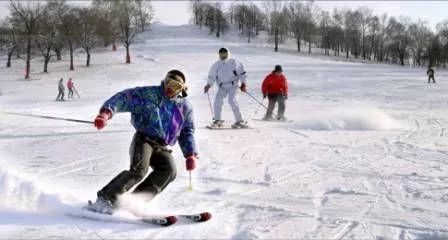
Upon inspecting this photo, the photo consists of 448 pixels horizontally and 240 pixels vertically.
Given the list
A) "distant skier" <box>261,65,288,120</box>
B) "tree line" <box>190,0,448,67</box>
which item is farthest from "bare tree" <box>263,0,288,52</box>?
"distant skier" <box>261,65,288,120</box>

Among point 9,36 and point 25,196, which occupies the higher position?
point 9,36

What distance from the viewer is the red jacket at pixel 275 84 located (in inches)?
579

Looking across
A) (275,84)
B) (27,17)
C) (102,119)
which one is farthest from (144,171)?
(27,17)

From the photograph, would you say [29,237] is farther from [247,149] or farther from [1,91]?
[1,91]

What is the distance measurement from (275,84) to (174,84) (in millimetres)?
10044

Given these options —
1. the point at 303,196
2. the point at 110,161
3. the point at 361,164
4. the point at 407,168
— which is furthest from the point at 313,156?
the point at 110,161

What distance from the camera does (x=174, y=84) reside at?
491 cm

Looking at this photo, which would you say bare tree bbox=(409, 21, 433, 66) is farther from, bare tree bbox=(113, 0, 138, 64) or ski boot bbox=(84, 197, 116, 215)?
ski boot bbox=(84, 197, 116, 215)

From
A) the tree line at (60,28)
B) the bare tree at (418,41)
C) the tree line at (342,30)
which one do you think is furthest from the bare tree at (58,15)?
the bare tree at (418,41)

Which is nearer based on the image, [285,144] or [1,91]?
[285,144]

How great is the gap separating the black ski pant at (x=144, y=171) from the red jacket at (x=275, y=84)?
9959mm

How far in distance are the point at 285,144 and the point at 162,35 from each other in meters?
87.8

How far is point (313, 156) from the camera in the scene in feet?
27.2

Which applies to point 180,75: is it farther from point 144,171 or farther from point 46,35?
point 46,35
